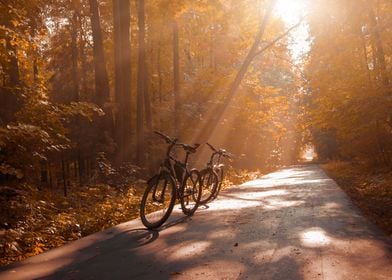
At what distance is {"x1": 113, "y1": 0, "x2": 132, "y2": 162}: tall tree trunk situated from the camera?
16.5 metres

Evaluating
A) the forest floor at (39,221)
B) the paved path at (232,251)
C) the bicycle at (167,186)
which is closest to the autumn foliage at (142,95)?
the forest floor at (39,221)

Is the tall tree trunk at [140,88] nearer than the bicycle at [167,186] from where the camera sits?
No

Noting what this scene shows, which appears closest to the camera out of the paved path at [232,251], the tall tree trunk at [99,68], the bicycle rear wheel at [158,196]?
the paved path at [232,251]

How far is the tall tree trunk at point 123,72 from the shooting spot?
1645cm

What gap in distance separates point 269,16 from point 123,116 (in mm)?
7495

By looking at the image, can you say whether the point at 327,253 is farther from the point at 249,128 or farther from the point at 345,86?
the point at 249,128

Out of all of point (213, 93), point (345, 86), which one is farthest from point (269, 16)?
point (213, 93)

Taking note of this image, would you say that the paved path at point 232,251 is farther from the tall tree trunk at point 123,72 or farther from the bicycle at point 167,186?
the tall tree trunk at point 123,72

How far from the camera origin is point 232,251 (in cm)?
540

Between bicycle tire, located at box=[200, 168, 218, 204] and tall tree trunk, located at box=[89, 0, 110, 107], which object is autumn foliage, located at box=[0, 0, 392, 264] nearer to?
tall tree trunk, located at box=[89, 0, 110, 107]

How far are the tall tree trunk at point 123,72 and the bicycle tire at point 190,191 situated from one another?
7.29m

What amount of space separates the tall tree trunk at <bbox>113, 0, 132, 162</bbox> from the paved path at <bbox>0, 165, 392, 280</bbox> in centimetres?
881

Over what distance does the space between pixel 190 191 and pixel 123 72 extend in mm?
9141

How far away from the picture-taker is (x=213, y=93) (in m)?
28.2
